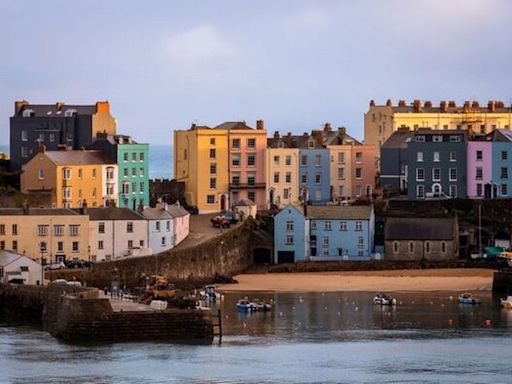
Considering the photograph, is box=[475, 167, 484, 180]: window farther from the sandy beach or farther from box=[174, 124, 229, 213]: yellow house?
box=[174, 124, 229, 213]: yellow house

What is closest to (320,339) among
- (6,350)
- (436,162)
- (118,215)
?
(6,350)

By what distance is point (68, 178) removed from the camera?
90.9 metres

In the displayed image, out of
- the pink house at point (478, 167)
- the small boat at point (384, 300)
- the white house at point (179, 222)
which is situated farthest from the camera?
the pink house at point (478, 167)

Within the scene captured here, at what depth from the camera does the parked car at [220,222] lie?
89.6 metres

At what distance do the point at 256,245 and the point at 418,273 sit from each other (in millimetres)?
8013

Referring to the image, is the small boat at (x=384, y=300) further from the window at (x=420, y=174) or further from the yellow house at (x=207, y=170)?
the yellow house at (x=207, y=170)

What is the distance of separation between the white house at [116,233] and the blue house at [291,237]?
728 centimetres

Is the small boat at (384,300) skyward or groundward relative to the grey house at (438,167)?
groundward

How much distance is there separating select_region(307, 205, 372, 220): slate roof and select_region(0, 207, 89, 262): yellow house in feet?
40.1

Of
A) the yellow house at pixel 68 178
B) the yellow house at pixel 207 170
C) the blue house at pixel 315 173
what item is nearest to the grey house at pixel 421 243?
the blue house at pixel 315 173

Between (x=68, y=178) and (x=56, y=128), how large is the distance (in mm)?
8877

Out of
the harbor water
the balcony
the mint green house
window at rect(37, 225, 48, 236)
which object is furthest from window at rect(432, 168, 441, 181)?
window at rect(37, 225, 48, 236)

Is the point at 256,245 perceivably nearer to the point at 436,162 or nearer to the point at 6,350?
the point at 436,162

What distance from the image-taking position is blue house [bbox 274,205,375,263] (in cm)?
8881
